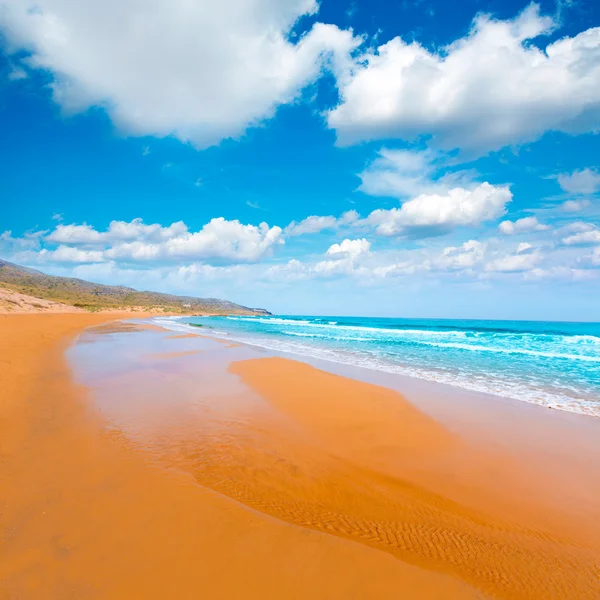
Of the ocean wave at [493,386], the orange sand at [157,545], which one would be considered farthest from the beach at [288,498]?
the ocean wave at [493,386]

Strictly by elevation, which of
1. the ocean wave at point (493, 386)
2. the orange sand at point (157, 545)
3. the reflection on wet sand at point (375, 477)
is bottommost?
the reflection on wet sand at point (375, 477)

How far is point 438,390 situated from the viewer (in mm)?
12445

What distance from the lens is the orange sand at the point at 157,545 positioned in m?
3.13

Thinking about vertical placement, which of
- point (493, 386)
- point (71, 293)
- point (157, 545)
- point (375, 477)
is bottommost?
point (375, 477)

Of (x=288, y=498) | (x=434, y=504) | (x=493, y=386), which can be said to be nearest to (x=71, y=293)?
(x=493, y=386)

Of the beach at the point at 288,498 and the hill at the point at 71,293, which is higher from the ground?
the hill at the point at 71,293

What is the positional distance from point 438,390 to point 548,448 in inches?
202

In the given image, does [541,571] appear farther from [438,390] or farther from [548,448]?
[438,390]

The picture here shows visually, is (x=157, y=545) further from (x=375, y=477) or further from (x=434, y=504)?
(x=434, y=504)

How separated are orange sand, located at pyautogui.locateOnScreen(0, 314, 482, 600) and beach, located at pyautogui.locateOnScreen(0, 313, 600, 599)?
0.02m

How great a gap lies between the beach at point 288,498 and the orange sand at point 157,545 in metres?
0.02

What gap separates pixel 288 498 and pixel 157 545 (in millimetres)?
1944

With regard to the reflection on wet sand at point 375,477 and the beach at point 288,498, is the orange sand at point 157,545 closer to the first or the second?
the beach at point 288,498

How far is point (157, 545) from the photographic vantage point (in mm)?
3646
